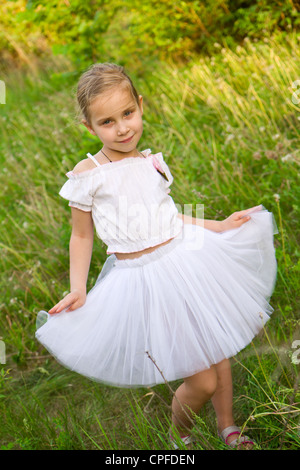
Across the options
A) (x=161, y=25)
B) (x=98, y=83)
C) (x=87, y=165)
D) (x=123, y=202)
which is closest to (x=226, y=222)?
(x=123, y=202)

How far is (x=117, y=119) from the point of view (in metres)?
1.90

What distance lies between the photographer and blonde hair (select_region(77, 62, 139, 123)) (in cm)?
189

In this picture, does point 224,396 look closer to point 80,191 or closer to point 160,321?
point 160,321

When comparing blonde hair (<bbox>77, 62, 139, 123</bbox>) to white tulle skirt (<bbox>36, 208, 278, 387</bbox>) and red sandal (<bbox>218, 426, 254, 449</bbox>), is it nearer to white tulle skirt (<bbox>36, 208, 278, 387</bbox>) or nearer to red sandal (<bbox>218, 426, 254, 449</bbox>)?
white tulle skirt (<bbox>36, 208, 278, 387</bbox>)

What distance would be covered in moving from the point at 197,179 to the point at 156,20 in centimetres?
288

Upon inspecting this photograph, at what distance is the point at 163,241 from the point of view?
2.02 metres

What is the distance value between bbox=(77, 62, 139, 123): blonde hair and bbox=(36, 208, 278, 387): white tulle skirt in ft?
2.14

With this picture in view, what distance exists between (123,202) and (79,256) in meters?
0.29

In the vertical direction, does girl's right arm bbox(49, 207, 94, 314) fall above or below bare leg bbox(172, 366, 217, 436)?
above

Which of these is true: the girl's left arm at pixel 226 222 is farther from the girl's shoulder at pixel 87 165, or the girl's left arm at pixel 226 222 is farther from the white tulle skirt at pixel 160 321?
the girl's shoulder at pixel 87 165

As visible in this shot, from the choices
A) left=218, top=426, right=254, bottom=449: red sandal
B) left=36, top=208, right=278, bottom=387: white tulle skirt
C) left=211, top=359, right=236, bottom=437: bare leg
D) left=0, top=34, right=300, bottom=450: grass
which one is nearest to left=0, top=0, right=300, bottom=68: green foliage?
left=0, top=34, right=300, bottom=450: grass
